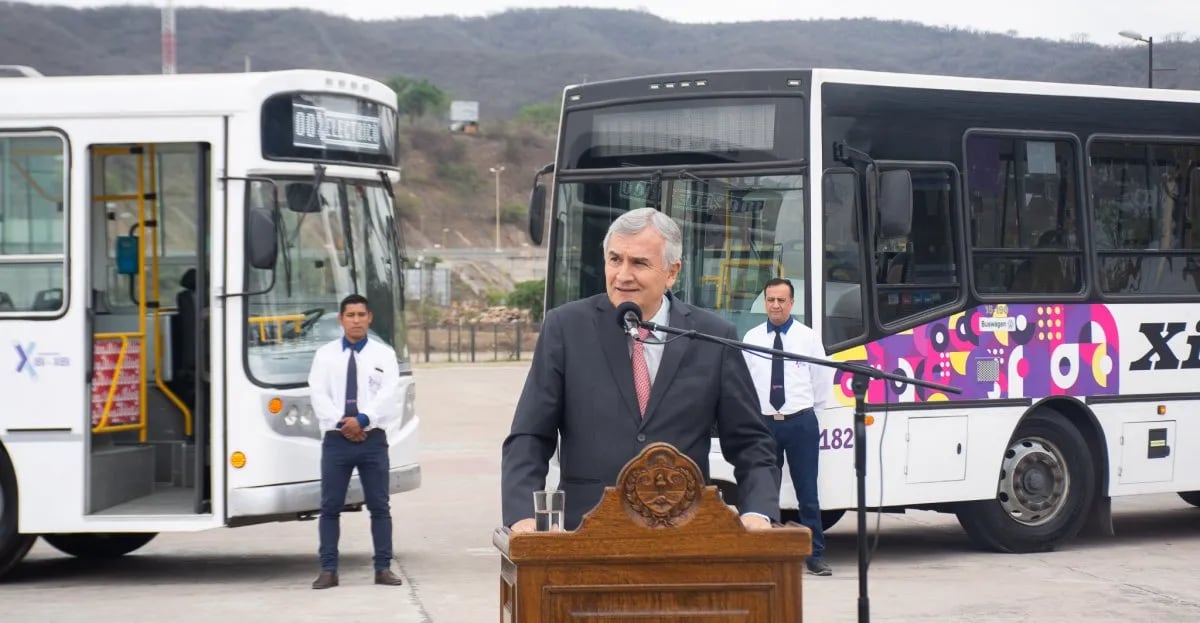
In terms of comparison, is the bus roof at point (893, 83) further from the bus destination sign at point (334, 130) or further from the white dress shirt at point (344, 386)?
the white dress shirt at point (344, 386)

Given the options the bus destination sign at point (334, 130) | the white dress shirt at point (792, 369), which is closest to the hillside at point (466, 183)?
the bus destination sign at point (334, 130)

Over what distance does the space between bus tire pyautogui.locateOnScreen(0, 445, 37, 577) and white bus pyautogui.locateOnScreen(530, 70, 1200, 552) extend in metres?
3.82

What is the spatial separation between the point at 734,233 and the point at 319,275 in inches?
110

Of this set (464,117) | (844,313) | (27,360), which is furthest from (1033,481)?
(464,117)

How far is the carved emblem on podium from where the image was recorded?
4.49 metres

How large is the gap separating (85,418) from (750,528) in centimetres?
758

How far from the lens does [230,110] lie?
1128cm

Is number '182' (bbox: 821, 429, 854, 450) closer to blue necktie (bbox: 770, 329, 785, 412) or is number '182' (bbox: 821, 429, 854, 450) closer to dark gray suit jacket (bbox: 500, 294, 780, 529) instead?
blue necktie (bbox: 770, 329, 785, 412)

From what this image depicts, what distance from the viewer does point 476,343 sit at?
Result: 191ft

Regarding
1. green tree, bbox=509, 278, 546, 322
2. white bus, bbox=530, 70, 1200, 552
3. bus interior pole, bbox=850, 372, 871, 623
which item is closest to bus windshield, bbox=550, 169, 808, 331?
white bus, bbox=530, 70, 1200, 552

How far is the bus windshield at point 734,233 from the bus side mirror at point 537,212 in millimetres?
612

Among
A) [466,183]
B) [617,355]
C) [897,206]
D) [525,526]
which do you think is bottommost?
[525,526]

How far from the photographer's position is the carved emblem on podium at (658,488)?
449 cm

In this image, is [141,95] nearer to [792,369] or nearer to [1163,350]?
[792,369]
